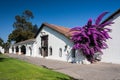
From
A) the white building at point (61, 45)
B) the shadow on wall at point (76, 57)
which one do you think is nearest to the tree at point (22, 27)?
the white building at point (61, 45)

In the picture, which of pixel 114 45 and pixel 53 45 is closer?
pixel 114 45

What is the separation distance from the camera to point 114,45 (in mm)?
22609

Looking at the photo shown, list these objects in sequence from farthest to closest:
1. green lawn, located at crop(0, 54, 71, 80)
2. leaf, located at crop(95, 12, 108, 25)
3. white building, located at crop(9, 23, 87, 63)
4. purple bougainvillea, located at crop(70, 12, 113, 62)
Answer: white building, located at crop(9, 23, 87, 63), leaf, located at crop(95, 12, 108, 25), purple bougainvillea, located at crop(70, 12, 113, 62), green lawn, located at crop(0, 54, 71, 80)

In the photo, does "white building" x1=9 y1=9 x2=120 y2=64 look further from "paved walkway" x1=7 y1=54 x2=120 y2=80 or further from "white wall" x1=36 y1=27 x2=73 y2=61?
"paved walkway" x1=7 y1=54 x2=120 y2=80

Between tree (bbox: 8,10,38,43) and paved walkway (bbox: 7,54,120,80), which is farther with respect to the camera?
tree (bbox: 8,10,38,43)

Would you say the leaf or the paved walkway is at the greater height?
the leaf

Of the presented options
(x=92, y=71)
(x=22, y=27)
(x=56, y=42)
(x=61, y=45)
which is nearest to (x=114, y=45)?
(x=92, y=71)

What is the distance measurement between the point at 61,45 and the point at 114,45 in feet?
29.1

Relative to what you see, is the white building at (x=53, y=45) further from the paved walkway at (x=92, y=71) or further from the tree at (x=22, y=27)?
the tree at (x=22, y=27)

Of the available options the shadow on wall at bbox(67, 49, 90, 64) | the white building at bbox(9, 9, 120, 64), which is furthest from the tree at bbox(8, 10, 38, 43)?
the shadow on wall at bbox(67, 49, 90, 64)

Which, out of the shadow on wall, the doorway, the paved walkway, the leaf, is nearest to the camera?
the paved walkway

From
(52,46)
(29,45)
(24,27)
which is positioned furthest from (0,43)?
(52,46)

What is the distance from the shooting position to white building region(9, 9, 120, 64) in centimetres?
2258

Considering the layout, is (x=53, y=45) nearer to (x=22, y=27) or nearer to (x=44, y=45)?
(x=44, y=45)
